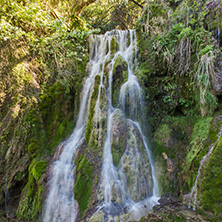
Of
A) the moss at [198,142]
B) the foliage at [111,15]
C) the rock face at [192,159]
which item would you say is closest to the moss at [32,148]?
the rock face at [192,159]

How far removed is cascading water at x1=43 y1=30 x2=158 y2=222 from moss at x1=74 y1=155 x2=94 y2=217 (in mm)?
196

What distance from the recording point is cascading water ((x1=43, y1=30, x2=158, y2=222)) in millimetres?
3855

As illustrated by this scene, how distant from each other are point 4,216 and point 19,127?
3.23 meters

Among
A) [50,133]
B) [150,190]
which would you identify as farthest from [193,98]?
[50,133]

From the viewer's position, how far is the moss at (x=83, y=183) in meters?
3.89

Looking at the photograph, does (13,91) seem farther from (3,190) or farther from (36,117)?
(3,190)

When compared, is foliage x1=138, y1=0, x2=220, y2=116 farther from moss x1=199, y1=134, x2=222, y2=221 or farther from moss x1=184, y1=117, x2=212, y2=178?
moss x1=199, y1=134, x2=222, y2=221

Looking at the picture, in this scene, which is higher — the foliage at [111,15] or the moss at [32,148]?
the foliage at [111,15]

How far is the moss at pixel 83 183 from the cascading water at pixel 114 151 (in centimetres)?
20

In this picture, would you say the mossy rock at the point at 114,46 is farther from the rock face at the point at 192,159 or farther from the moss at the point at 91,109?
the rock face at the point at 192,159

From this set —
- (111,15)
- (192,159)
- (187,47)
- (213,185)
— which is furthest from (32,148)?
(111,15)

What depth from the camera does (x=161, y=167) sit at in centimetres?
458

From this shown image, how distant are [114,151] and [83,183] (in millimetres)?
1234

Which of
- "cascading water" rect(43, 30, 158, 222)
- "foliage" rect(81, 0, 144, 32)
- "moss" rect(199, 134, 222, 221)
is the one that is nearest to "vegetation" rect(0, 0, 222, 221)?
"moss" rect(199, 134, 222, 221)
